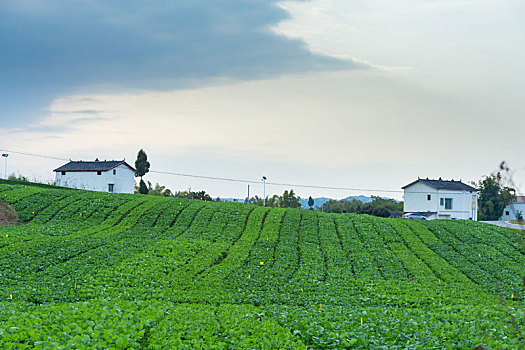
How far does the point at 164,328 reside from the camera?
33.9ft

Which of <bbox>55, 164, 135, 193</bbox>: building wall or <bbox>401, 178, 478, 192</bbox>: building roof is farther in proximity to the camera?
<bbox>401, 178, 478, 192</bbox>: building roof

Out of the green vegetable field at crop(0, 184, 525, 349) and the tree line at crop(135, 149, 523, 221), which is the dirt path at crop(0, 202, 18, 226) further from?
the tree line at crop(135, 149, 523, 221)

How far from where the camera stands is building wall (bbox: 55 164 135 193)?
158 ft

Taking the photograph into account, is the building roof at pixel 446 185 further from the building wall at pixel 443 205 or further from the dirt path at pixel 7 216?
the dirt path at pixel 7 216

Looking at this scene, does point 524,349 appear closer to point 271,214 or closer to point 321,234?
point 321,234

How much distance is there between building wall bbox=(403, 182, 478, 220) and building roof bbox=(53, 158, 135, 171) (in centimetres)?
3326

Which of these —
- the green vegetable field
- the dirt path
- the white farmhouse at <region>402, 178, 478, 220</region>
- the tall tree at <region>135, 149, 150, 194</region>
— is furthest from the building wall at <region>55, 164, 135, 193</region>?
the white farmhouse at <region>402, 178, 478, 220</region>

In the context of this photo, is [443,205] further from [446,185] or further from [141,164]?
[141,164]

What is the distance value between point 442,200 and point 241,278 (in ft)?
126

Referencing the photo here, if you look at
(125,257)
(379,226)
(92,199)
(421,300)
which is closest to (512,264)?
(379,226)

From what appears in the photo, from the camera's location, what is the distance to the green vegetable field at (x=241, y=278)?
10102 mm

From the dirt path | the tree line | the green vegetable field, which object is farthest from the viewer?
the tree line

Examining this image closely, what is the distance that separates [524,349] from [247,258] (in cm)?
1390

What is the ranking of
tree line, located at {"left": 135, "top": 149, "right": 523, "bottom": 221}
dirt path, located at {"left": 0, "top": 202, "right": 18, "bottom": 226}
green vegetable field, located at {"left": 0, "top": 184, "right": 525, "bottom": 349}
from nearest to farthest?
green vegetable field, located at {"left": 0, "top": 184, "right": 525, "bottom": 349}, dirt path, located at {"left": 0, "top": 202, "right": 18, "bottom": 226}, tree line, located at {"left": 135, "top": 149, "right": 523, "bottom": 221}
